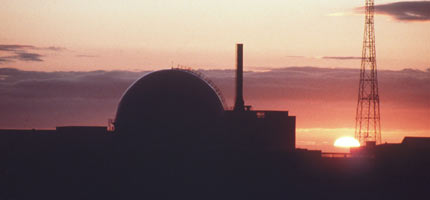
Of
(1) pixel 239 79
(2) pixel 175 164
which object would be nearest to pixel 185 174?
(2) pixel 175 164

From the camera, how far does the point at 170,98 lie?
6781 cm

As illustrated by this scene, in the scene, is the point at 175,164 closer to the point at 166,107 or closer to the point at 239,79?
the point at 166,107

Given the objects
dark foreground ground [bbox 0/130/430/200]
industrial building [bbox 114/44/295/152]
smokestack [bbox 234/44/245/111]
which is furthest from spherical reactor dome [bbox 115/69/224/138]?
smokestack [bbox 234/44/245/111]

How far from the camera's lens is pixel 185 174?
66250mm

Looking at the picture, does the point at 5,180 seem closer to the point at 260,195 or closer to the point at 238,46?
the point at 260,195

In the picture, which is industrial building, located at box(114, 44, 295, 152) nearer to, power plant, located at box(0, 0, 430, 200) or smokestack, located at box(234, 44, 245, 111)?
power plant, located at box(0, 0, 430, 200)

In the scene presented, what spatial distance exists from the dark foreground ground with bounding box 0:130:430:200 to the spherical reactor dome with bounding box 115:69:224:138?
201 cm

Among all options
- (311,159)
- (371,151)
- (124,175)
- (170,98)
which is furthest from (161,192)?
(371,151)

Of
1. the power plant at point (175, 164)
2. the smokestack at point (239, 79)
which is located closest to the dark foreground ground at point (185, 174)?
the power plant at point (175, 164)

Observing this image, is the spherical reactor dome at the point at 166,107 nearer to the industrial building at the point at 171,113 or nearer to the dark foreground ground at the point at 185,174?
the industrial building at the point at 171,113

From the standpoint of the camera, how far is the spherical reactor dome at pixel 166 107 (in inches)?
2653

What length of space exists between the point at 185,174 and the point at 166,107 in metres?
6.03

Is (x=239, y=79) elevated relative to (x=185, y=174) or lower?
elevated

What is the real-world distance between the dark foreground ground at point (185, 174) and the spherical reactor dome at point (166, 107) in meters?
2.01
